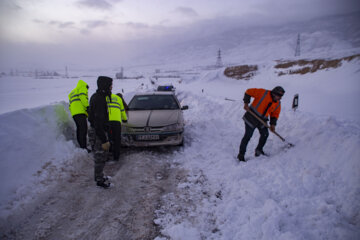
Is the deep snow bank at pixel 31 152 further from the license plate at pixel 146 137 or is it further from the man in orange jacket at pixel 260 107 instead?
the man in orange jacket at pixel 260 107

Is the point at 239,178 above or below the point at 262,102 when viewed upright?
below

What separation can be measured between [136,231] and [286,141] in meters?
3.84

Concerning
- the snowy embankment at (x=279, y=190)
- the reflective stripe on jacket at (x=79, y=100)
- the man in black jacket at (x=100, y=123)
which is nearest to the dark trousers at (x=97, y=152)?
the man in black jacket at (x=100, y=123)

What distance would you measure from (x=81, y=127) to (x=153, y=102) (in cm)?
224

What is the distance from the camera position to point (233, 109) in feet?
28.6

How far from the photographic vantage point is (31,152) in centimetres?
379

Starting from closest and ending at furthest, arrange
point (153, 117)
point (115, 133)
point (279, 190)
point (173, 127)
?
point (279, 190)
point (115, 133)
point (173, 127)
point (153, 117)

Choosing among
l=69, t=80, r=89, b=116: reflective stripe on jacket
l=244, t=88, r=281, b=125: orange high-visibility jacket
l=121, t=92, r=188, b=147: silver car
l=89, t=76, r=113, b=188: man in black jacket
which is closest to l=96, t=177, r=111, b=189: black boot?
l=89, t=76, r=113, b=188: man in black jacket

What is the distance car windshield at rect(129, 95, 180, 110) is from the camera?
584 centimetres

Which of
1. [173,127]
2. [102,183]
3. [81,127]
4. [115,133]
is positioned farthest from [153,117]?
[102,183]

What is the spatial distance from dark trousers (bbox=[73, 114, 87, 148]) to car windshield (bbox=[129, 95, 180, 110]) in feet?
4.98

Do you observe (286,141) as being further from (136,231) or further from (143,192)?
(136,231)

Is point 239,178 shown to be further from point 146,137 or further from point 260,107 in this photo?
point 146,137

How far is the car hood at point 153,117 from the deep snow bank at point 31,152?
4.98 feet
